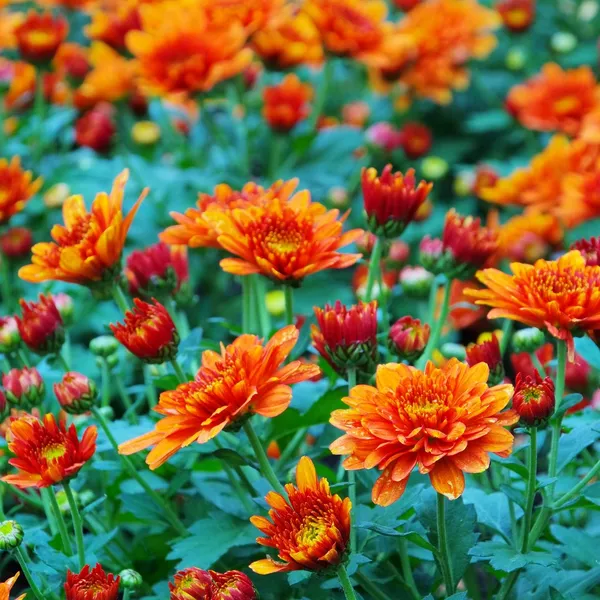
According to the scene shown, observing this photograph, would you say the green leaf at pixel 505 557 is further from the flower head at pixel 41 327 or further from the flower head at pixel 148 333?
the flower head at pixel 41 327

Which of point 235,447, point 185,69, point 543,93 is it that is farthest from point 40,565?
point 543,93

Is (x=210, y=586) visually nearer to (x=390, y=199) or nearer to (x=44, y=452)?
(x=44, y=452)

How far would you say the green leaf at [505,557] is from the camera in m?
0.99

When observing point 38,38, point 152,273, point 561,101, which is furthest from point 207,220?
point 561,101

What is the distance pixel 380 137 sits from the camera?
95.8 inches

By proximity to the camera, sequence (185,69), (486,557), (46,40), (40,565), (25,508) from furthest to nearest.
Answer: (46,40)
(185,69)
(25,508)
(40,565)
(486,557)

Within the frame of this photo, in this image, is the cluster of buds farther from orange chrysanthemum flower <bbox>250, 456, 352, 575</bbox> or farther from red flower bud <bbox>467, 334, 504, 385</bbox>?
orange chrysanthemum flower <bbox>250, 456, 352, 575</bbox>

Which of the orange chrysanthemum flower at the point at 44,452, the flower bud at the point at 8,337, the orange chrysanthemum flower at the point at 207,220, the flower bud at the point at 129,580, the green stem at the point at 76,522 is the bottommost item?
the flower bud at the point at 129,580

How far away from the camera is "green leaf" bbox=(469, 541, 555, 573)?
3.26 ft

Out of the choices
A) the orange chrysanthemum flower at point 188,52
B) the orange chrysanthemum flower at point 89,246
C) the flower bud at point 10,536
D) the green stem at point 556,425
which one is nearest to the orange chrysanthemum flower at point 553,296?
the green stem at point 556,425

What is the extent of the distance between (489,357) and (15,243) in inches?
46.8

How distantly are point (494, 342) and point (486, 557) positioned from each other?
264 millimetres

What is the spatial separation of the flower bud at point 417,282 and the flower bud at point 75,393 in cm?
58

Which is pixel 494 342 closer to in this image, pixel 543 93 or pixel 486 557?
pixel 486 557
